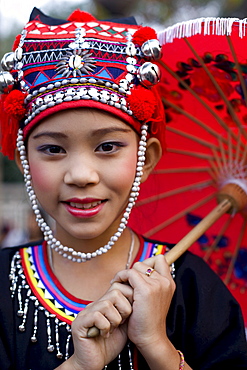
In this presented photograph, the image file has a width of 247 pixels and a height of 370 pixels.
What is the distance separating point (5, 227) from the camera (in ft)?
27.9

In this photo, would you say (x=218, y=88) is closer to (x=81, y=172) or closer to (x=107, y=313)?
(x=81, y=172)

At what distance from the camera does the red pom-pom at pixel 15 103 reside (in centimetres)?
166

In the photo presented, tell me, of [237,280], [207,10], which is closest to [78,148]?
[237,280]

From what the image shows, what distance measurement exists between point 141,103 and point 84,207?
41 centimetres

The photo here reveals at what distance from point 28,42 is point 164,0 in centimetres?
573

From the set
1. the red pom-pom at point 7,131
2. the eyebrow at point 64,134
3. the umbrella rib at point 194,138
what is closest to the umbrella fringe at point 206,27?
the eyebrow at point 64,134

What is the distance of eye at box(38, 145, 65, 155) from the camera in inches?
62.8

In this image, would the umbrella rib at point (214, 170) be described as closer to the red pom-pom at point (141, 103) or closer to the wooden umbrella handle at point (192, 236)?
the wooden umbrella handle at point (192, 236)

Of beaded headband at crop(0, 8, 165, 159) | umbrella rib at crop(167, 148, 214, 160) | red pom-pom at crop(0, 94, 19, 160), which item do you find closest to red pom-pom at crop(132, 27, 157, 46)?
beaded headband at crop(0, 8, 165, 159)

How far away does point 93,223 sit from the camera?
164 centimetres

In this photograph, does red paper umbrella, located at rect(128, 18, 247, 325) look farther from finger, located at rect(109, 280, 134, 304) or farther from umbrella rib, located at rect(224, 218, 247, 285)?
finger, located at rect(109, 280, 134, 304)

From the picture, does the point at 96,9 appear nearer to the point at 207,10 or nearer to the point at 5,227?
the point at 207,10

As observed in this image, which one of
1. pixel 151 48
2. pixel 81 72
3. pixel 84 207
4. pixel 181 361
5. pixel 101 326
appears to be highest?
pixel 151 48

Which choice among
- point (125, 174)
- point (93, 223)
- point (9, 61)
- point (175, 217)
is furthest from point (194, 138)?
point (9, 61)
